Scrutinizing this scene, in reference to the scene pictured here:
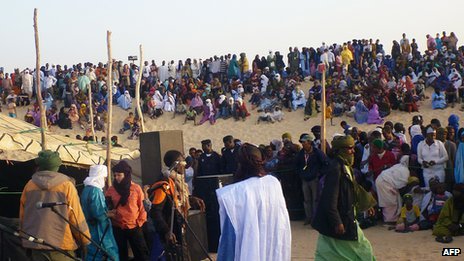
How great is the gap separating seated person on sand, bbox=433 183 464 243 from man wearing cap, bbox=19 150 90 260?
5.27 metres

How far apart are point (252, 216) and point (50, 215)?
1853mm

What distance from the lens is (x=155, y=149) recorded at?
30.5ft

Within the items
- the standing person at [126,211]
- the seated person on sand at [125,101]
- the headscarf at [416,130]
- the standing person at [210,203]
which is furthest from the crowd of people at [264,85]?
the standing person at [126,211]

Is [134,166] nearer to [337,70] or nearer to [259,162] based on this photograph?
[259,162]

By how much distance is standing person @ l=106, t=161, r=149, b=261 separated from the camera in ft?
23.9

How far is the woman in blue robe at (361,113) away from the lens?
69.9 feet

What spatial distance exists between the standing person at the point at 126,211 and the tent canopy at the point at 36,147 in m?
3.34

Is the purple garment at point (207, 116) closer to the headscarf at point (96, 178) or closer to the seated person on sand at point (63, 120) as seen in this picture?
the seated person on sand at point (63, 120)

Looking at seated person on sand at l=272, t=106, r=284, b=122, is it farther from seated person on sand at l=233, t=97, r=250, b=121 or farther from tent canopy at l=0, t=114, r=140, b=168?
tent canopy at l=0, t=114, r=140, b=168

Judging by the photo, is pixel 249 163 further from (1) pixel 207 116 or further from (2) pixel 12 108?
(2) pixel 12 108

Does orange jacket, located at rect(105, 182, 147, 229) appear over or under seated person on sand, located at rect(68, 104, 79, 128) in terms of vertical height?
under

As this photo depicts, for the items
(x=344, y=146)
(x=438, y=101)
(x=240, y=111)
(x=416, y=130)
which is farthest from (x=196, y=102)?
(x=344, y=146)

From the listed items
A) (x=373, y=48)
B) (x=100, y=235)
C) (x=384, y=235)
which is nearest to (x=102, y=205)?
(x=100, y=235)

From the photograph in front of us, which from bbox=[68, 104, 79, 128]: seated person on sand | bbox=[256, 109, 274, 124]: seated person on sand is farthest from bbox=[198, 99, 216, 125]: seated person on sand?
bbox=[68, 104, 79, 128]: seated person on sand
